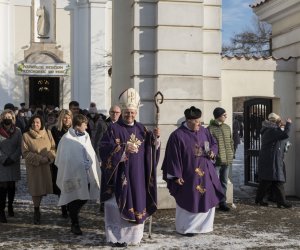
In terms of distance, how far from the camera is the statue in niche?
26.7 metres

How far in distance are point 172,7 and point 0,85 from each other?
18522 mm

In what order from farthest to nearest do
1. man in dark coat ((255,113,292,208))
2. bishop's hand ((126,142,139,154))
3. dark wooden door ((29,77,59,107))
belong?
dark wooden door ((29,77,59,107)) → man in dark coat ((255,113,292,208)) → bishop's hand ((126,142,139,154))

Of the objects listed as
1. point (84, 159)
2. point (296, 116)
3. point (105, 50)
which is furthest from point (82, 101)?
point (84, 159)

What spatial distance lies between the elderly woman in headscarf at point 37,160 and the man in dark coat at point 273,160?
12.4ft

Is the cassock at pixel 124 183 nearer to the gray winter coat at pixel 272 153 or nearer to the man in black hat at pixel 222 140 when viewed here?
the man in black hat at pixel 222 140

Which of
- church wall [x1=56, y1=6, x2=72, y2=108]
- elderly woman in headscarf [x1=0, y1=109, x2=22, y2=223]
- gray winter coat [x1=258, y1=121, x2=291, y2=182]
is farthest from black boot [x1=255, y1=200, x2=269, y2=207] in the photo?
church wall [x1=56, y1=6, x2=72, y2=108]

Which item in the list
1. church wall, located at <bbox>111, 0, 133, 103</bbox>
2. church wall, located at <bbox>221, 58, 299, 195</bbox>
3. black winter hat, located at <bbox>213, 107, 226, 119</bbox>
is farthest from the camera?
church wall, located at <bbox>221, 58, 299, 195</bbox>

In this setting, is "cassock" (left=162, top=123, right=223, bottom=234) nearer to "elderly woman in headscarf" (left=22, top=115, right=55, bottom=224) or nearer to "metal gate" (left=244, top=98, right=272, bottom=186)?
"elderly woman in headscarf" (left=22, top=115, right=55, bottom=224)

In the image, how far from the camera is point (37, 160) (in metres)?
7.60

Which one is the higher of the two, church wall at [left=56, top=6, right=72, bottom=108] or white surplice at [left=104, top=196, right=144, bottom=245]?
church wall at [left=56, top=6, right=72, bottom=108]

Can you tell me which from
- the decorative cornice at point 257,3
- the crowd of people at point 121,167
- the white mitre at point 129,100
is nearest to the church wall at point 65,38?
the decorative cornice at point 257,3

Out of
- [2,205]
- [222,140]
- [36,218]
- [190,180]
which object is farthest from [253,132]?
[2,205]

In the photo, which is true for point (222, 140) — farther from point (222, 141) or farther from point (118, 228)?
point (118, 228)

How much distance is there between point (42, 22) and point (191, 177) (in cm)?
2124
